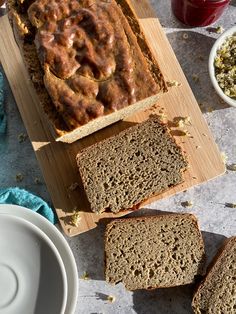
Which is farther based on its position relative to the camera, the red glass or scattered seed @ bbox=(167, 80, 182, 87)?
scattered seed @ bbox=(167, 80, 182, 87)

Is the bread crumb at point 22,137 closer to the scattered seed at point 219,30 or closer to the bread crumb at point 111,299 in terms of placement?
the bread crumb at point 111,299

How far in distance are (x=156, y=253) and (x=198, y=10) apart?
1.68m

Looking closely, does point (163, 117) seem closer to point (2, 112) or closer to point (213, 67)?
point (213, 67)

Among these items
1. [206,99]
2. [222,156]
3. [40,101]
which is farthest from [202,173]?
[40,101]

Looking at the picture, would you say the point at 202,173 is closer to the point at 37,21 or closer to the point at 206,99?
the point at 206,99

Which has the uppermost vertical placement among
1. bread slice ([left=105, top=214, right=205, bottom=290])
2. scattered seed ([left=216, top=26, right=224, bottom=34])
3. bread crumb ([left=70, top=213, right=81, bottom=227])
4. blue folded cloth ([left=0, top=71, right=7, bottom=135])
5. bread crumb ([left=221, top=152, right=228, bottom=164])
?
blue folded cloth ([left=0, top=71, right=7, bottom=135])

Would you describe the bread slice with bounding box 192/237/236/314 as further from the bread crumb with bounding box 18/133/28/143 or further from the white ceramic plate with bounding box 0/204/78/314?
the bread crumb with bounding box 18/133/28/143

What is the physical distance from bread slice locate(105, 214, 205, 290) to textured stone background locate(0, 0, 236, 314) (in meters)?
0.16

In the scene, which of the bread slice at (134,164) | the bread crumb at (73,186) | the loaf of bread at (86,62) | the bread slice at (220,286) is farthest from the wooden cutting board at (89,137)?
the bread slice at (220,286)

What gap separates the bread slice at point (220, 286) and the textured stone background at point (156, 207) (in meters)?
0.15

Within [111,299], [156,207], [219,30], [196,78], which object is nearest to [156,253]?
[156,207]

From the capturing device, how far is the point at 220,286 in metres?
4.02

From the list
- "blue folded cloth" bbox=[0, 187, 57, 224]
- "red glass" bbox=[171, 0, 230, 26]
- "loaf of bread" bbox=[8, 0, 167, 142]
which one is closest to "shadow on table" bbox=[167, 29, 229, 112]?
"red glass" bbox=[171, 0, 230, 26]

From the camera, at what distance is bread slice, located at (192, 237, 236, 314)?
4.01 m
